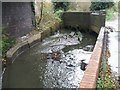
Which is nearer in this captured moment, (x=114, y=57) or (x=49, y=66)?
(x=114, y=57)

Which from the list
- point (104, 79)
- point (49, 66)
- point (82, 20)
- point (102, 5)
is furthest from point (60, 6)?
point (104, 79)

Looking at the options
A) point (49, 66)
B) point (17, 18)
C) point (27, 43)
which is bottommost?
point (49, 66)

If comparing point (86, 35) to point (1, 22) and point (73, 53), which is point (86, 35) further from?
point (1, 22)

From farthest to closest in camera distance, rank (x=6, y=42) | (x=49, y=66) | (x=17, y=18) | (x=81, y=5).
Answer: (x=81, y=5)
(x=17, y=18)
(x=6, y=42)
(x=49, y=66)

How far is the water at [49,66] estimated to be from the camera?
1031cm

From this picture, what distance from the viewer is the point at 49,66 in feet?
40.7

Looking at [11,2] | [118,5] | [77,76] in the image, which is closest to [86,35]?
[118,5]

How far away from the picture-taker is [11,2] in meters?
15.4

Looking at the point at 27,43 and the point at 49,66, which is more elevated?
the point at 27,43

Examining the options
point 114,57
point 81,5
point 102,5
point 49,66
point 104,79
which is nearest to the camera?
point 104,79

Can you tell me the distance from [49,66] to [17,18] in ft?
17.0

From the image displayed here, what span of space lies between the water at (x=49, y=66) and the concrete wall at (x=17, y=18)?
145 cm

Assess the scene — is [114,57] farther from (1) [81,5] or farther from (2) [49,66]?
(1) [81,5]

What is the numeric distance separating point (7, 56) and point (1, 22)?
2.52 meters
